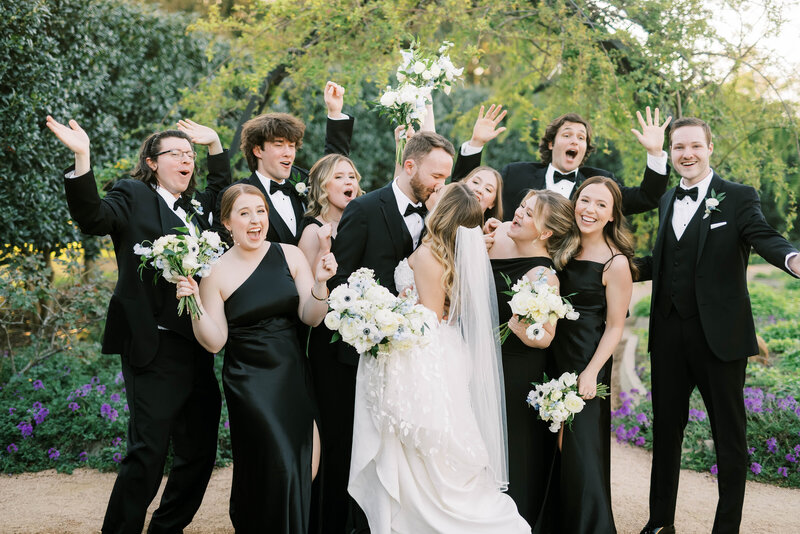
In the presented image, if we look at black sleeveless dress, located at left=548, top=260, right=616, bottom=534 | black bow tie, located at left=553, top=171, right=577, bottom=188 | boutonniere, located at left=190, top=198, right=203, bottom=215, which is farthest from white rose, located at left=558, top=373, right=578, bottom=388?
boutonniere, located at left=190, top=198, right=203, bottom=215

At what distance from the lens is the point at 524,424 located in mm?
3820

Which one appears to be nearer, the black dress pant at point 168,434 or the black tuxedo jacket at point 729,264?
the black dress pant at point 168,434

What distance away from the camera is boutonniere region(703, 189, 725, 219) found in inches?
157

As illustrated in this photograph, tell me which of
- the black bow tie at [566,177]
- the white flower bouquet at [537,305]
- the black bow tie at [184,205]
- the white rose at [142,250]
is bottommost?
the white flower bouquet at [537,305]

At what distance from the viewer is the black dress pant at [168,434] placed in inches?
142

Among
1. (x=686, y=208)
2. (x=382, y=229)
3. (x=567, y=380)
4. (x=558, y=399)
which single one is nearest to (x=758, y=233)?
(x=686, y=208)

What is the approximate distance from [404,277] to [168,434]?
1463 mm

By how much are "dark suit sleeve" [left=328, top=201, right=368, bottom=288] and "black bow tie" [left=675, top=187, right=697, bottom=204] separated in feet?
6.09

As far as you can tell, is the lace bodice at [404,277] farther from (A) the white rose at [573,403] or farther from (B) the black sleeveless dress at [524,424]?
(A) the white rose at [573,403]

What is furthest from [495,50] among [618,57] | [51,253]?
[51,253]

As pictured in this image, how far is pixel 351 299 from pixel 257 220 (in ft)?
2.42

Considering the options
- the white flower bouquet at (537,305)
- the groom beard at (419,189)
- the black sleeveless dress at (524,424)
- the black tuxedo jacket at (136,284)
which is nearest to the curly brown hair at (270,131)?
the black tuxedo jacket at (136,284)

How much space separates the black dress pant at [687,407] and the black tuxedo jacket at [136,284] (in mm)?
2649

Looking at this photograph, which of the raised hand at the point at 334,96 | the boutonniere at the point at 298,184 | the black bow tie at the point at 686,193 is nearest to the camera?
the black bow tie at the point at 686,193
